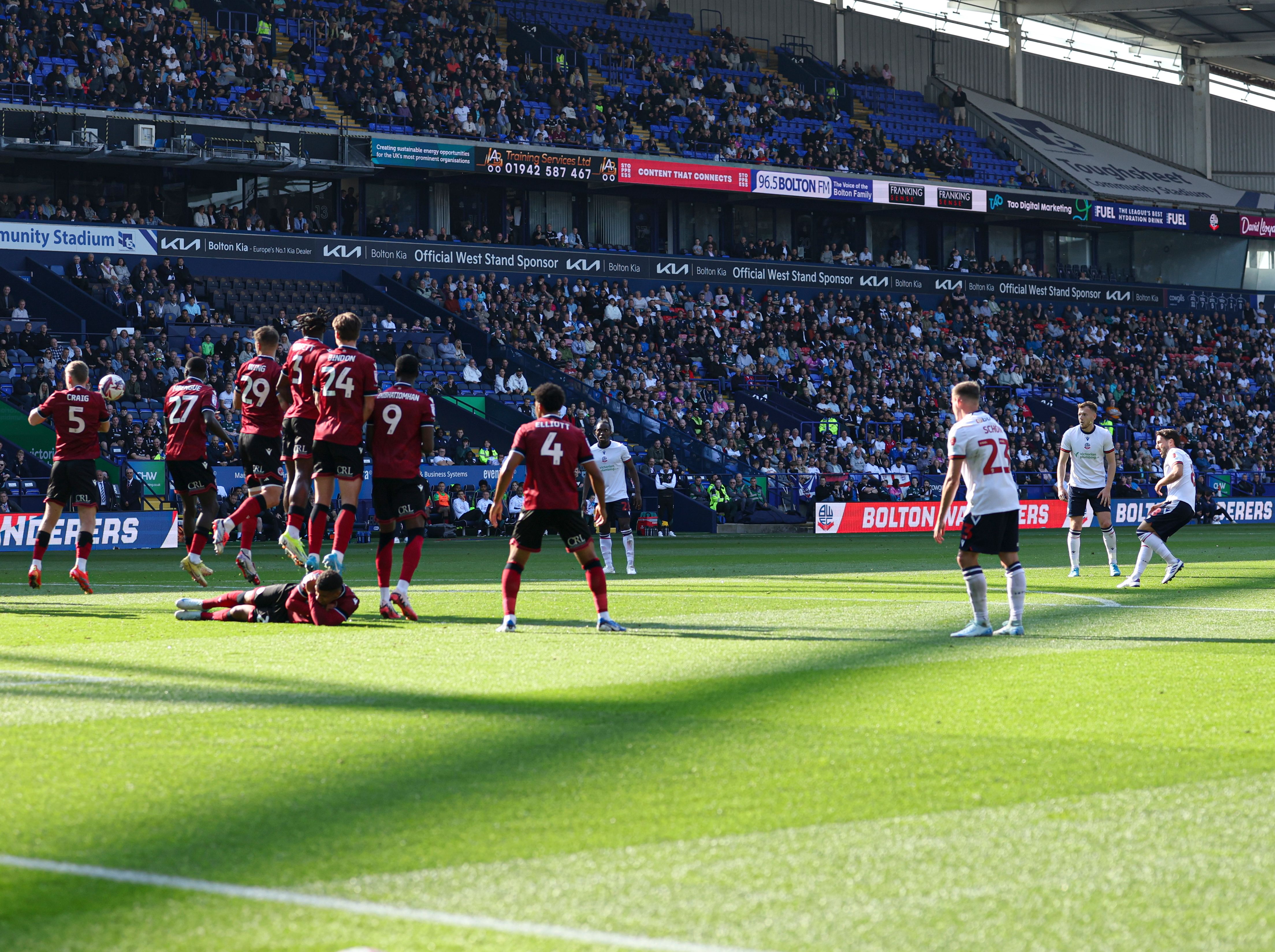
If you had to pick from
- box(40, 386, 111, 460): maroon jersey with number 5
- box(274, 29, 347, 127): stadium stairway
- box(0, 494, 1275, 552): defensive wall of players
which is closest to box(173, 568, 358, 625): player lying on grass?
box(40, 386, 111, 460): maroon jersey with number 5

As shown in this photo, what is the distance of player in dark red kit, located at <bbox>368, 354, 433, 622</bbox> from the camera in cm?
1391

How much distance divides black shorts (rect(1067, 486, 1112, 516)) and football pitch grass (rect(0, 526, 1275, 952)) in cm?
906

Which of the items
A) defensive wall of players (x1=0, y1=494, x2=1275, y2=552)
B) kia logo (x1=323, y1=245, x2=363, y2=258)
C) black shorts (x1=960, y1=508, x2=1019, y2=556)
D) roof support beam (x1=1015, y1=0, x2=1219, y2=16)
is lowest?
defensive wall of players (x1=0, y1=494, x2=1275, y2=552)

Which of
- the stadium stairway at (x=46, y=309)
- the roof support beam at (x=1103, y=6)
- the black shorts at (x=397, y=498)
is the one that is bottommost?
the black shorts at (x=397, y=498)

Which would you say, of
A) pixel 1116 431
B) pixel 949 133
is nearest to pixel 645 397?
pixel 1116 431

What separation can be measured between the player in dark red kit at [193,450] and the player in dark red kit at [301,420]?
2.19 meters

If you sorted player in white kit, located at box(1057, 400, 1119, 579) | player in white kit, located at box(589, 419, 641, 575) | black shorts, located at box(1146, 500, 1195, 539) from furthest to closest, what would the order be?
player in white kit, located at box(589, 419, 641, 575)
player in white kit, located at box(1057, 400, 1119, 579)
black shorts, located at box(1146, 500, 1195, 539)

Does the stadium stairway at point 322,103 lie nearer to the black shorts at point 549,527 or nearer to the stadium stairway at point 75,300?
the stadium stairway at point 75,300

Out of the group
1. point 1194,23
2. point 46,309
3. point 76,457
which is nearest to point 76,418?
point 76,457

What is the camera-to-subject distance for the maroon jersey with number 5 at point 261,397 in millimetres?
16172

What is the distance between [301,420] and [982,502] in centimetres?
634

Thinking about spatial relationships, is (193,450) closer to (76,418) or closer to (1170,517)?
(76,418)

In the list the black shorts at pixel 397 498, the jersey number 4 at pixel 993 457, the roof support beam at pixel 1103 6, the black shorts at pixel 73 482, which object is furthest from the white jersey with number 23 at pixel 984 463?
the roof support beam at pixel 1103 6

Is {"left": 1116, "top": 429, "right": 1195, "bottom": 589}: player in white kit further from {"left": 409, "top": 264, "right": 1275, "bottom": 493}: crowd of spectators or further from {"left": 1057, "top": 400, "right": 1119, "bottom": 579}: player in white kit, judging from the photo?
{"left": 409, "top": 264, "right": 1275, "bottom": 493}: crowd of spectators
